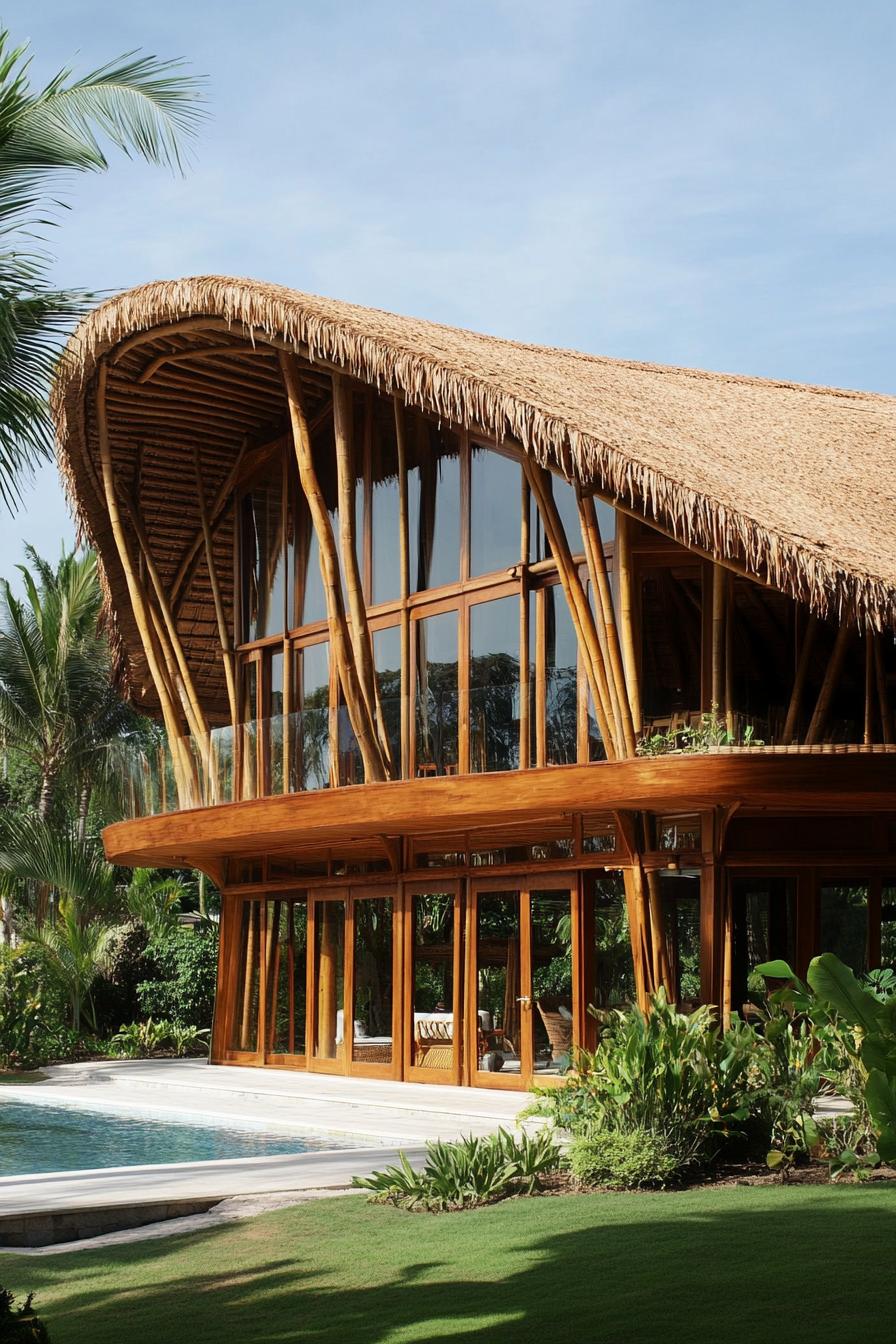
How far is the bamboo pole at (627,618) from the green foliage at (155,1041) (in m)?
11.7

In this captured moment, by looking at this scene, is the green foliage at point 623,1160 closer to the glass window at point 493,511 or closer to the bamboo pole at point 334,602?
the bamboo pole at point 334,602

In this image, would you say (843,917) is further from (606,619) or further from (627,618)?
(606,619)

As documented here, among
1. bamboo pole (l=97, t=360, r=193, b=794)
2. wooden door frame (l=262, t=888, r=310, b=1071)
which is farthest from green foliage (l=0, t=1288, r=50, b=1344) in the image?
bamboo pole (l=97, t=360, r=193, b=794)

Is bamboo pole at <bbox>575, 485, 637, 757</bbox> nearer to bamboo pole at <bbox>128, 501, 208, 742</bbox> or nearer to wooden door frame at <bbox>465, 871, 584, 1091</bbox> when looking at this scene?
wooden door frame at <bbox>465, 871, 584, 1091</bbox>

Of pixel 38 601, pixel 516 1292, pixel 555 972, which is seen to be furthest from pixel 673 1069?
pixel 38 601

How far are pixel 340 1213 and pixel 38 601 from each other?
83.4 feet

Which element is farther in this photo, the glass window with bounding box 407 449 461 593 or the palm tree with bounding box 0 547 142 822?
the palm tree with bounding box 0 547 142 822

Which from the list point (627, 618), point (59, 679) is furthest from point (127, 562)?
point (59, 679)

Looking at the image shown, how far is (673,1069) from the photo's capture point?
9234 millimetres

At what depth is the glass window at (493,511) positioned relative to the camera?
18.4 m

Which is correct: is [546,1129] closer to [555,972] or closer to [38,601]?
[555,972]

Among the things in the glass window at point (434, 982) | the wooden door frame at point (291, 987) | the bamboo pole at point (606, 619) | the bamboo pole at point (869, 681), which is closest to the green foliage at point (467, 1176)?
the bamboo pole at point (606, 619)

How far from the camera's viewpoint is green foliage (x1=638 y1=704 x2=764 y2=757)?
14.9 metres

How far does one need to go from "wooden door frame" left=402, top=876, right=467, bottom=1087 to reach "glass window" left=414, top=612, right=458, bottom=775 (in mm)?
1601
